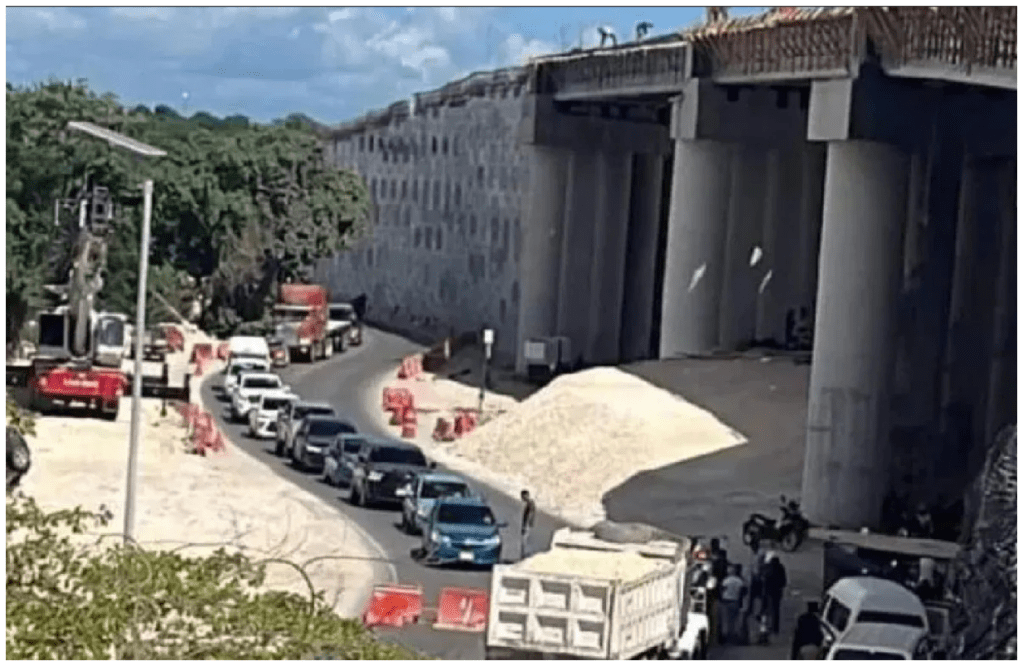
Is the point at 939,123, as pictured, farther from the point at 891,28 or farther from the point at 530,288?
the point at 530,288

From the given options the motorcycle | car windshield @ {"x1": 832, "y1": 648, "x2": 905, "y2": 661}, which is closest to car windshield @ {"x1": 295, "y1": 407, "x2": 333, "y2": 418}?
the motorcycle

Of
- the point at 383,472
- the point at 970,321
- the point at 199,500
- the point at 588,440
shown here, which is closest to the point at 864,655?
the point at 383,472

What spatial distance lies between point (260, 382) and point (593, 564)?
101ft

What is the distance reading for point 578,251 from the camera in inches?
2926

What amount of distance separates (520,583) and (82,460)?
22.0 m

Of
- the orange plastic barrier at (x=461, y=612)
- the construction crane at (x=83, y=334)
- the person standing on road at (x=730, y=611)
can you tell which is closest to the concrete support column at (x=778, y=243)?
the construction crane at (x=83, y=334)

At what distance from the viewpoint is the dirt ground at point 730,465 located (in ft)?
133

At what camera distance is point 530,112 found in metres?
73.7

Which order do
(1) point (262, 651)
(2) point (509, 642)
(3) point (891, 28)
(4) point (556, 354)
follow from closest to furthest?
1. (1) point (262, 651)
2. (2) point (509, 642)
3. (3) point (891, 28)
4. (4) point (556, 354)

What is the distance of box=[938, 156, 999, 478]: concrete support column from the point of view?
47312mm

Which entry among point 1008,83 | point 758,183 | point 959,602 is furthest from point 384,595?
point 758,183

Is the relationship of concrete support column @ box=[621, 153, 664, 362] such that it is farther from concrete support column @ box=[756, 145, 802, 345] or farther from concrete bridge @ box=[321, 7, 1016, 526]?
concrete support column @ box=[756, 145, 802, 345]

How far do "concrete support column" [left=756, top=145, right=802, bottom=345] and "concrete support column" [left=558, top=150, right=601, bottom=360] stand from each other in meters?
8.14

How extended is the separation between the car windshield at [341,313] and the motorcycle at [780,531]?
43.2m
